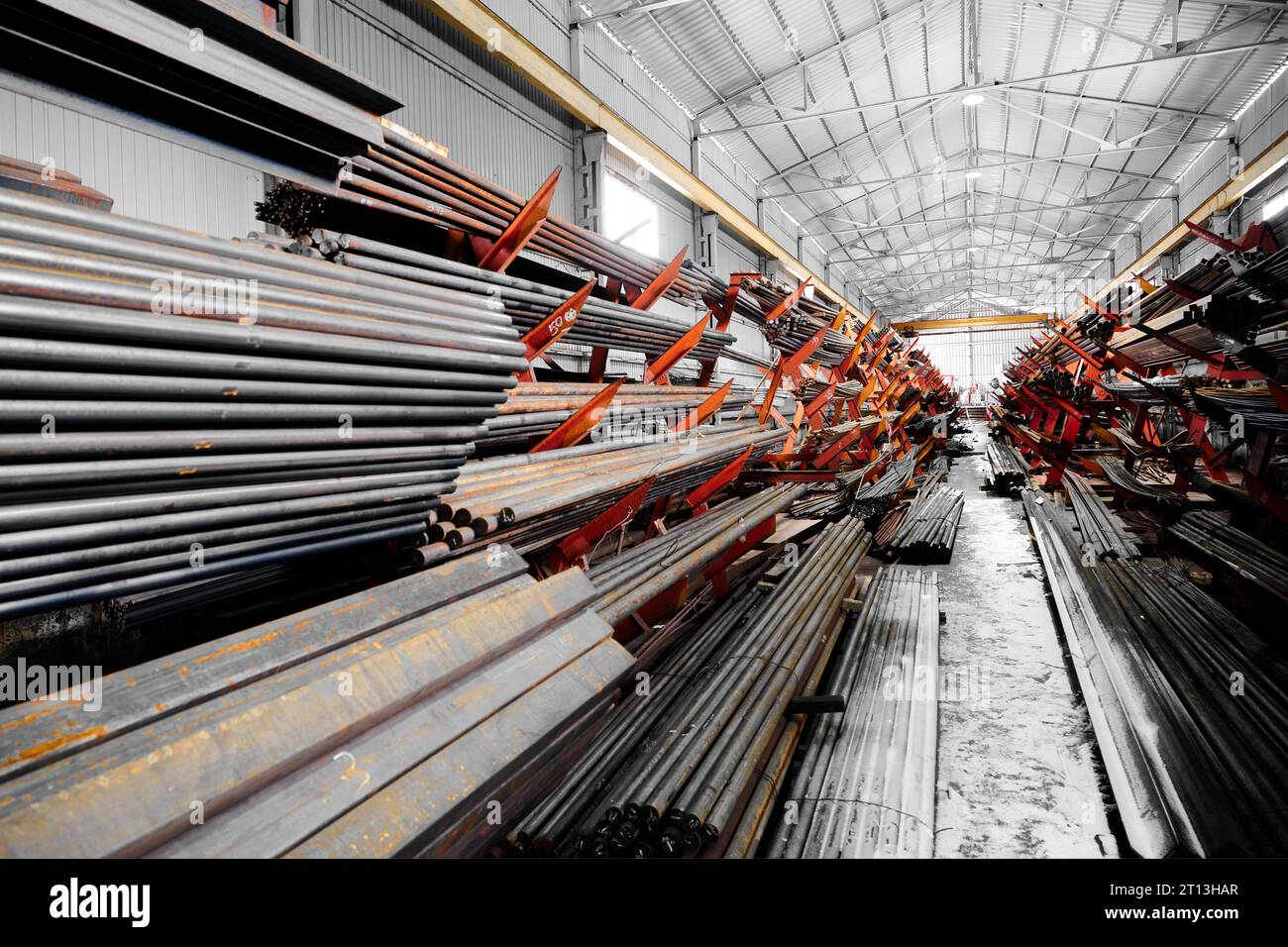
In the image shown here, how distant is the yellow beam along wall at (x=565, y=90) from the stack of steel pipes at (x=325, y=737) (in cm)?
582

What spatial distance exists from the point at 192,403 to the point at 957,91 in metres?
12.7

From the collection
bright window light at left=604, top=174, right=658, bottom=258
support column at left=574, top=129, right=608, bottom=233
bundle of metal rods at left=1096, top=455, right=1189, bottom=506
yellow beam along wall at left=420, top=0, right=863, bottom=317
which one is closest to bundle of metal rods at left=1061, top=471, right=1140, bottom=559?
bundle of metal rods at left=1096, top=455, right=1189, bottom=506

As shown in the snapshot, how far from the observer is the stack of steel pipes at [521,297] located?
2225mm

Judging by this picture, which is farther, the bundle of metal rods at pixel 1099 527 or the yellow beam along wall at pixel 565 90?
the yellow beam along wall at pixel 565 90

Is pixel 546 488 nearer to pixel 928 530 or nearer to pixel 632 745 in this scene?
pixel 632 745

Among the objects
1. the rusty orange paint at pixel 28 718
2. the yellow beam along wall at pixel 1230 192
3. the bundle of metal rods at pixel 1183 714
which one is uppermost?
the yellow beam along wall at pixel 1230 192

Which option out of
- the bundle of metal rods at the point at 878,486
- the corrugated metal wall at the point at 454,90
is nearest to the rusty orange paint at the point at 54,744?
the corrugated metal wall at the point at 454,90

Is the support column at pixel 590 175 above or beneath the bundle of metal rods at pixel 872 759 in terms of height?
above

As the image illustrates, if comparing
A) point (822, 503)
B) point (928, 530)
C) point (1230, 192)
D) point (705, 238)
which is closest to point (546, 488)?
point (822, 503)

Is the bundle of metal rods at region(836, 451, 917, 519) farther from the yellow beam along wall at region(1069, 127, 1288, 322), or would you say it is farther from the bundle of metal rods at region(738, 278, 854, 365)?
the yellow beam along wall at region(1069, 127, 1288, 322)

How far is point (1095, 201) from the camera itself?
1619 centimetres

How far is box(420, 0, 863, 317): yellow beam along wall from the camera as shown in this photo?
5797 millimetres

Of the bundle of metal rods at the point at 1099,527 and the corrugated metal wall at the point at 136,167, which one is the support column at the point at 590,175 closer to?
the corrugated metal wall at the point at 136,167

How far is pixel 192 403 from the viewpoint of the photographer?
1.34 m
